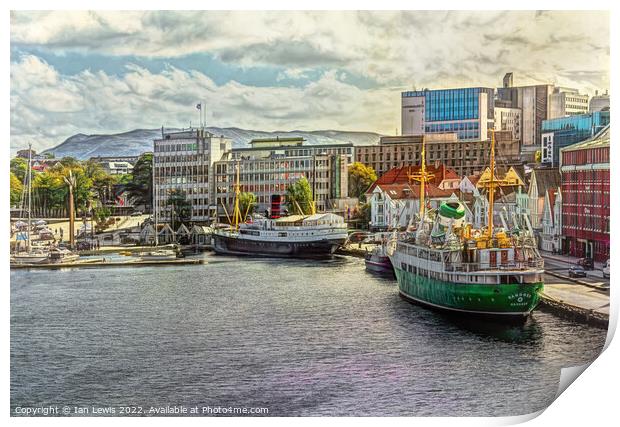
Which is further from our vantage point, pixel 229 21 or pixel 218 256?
pixel 218 256

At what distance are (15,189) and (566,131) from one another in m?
4.81

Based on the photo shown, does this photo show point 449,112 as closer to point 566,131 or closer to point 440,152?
point 440,152

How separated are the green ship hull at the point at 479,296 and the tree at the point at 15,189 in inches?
144

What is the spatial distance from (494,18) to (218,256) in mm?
3488

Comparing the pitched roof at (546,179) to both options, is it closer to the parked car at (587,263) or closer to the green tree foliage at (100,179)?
the parked car at (587,263)

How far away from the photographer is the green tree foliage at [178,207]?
33.4ft

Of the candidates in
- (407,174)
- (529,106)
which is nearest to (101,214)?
(407,174)

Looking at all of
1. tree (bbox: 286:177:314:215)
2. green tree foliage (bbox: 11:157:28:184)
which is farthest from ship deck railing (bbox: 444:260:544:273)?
green tree foliage (bbox: 11:157:28:184)

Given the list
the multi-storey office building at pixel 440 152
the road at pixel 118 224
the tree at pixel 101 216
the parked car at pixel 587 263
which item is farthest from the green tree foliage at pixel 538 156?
the tree at pixel 101 216

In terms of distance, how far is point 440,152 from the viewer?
10055mm

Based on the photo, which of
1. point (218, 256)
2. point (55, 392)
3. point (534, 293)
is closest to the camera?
point (55, 392)

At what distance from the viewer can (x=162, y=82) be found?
31.6 ft
